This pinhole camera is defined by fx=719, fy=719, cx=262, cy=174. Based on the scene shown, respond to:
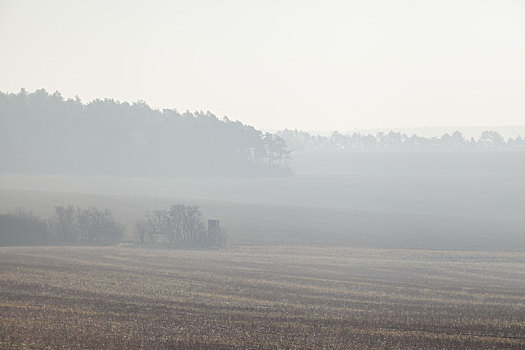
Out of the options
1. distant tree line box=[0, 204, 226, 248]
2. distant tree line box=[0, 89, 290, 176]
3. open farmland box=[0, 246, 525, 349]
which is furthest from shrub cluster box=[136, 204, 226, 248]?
distant tree line box=[0, 89, 290, 176]

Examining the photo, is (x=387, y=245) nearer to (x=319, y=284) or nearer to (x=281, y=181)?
(x=319, y=284)

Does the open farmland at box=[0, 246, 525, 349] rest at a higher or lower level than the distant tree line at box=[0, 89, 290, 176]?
lower

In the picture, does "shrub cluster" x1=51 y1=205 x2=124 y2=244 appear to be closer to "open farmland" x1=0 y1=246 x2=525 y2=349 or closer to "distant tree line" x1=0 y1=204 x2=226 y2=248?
"distant tree line" x1=0 y1=204 x2=226 y2=248

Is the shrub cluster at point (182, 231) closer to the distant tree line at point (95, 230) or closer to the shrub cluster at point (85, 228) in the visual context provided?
the distant tree line at point (95, 230)

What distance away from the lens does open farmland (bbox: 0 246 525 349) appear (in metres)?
21.5

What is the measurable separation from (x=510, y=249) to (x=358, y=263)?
2136 centimetres

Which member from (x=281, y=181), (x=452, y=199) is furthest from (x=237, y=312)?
(x=281, y=181)

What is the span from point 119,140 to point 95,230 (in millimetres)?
79978

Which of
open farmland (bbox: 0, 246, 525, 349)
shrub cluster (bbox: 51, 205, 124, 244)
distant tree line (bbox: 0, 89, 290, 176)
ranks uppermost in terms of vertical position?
distant tree line (bbox: 0, 89, 290, 176)

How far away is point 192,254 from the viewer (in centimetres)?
5969

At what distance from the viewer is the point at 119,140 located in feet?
475

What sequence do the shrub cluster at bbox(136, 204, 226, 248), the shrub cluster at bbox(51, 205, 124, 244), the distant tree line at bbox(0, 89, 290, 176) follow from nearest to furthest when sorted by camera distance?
the shrub cluster at bbox(51, 205, 124, 244) < the shrub cluster at bbox(136, 204, 226, 248) < the distant tree line at bbox(0, 89, 290, 176)

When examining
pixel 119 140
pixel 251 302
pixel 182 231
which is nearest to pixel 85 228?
pixel 182 231

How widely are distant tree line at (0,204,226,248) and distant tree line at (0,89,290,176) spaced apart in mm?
62477
